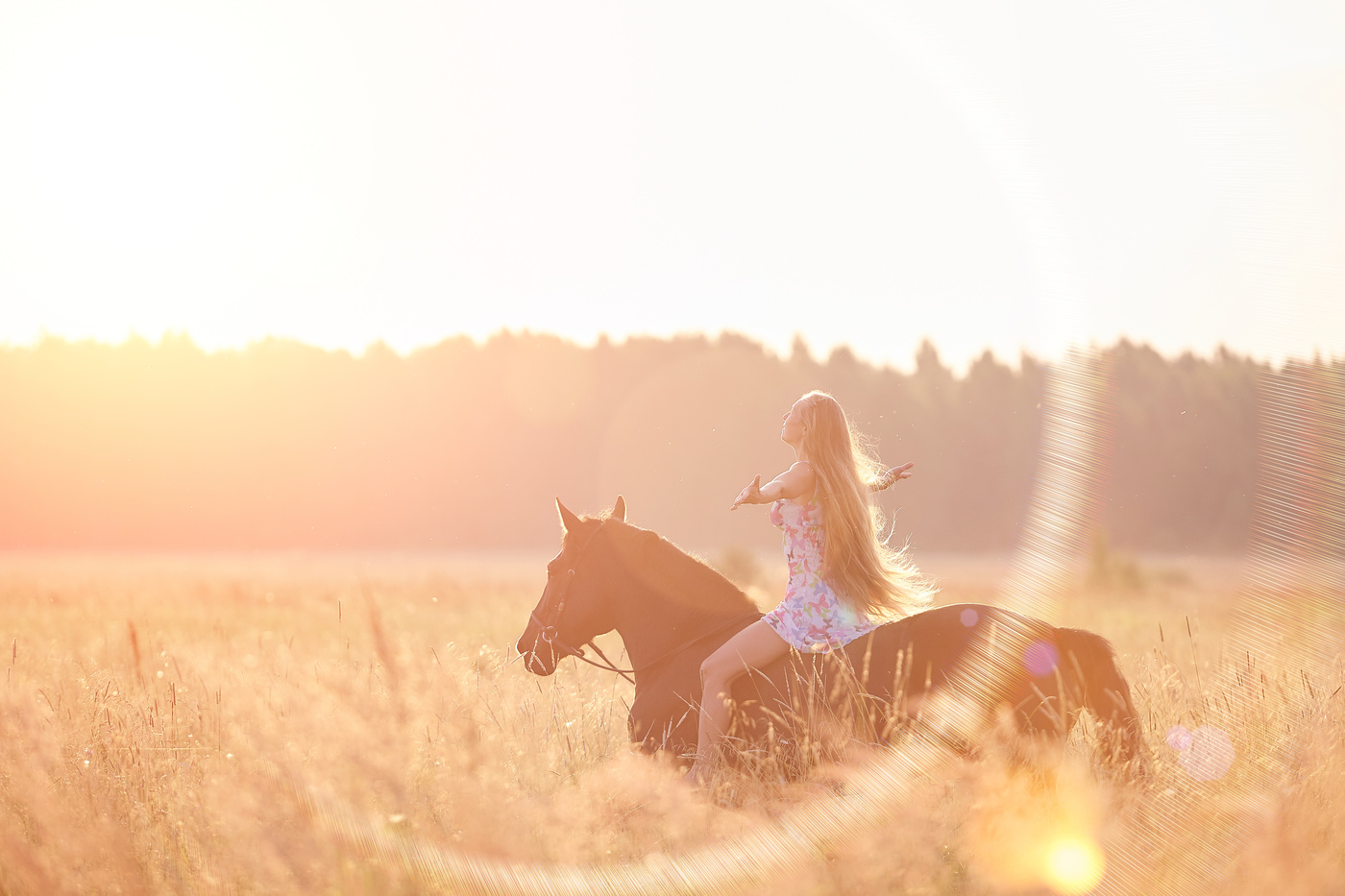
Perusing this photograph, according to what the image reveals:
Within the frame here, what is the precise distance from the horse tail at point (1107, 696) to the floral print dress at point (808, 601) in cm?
114

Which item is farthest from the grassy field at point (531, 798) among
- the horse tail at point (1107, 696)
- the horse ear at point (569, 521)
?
the horse ear at point (569, 521)

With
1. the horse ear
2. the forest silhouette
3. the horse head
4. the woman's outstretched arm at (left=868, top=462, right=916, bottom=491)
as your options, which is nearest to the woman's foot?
the horse head

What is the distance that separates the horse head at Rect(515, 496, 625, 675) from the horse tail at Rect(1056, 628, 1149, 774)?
2947 millimetres

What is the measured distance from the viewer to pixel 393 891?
410 centimetres

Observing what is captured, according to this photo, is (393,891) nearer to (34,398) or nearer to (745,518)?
(745,518)

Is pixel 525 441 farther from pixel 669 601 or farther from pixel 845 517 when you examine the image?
pixel 845 517

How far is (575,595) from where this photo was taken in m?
6.25

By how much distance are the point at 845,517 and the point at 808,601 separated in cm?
57

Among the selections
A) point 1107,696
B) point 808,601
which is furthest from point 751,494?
point 1107,696

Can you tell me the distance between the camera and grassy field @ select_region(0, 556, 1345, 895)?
418 cm

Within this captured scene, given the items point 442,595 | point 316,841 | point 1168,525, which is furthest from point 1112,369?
point 316,841

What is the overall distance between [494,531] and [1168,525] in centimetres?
4114

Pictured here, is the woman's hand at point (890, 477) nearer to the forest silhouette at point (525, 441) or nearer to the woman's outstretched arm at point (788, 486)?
the woman's outstretched arm at point (788, 486)

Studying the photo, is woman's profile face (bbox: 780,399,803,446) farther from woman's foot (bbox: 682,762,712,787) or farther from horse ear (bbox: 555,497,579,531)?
woman's foot (bbox: 682,762,712,787)
